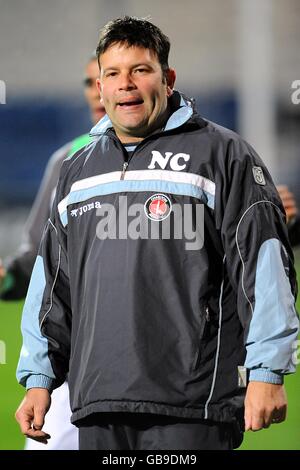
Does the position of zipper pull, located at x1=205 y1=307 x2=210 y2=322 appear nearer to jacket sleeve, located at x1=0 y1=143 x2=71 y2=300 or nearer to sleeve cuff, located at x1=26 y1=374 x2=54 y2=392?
sleeve cuff, located at x1=26 y1=374 x2=54 y2=392

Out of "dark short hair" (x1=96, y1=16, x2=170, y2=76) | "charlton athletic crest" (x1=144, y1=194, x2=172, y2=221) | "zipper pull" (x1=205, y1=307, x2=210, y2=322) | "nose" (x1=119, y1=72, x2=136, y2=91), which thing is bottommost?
"zipper pull" (x1=205, y1=307, x2=210, y2=322)

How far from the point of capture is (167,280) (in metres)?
2.78

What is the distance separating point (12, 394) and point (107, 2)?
206 cm

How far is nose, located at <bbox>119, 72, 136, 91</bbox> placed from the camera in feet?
9.48

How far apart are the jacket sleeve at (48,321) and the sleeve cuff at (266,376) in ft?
1.84

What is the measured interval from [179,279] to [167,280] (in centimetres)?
3

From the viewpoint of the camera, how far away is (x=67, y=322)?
119 inches

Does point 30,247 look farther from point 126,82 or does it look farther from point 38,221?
point 126,82

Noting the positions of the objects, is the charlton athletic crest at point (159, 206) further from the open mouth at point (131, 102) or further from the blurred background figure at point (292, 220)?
the blurred background figure at point (292, 220)

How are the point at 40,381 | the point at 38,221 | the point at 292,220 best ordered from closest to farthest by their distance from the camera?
the point at 40,381 → the point at 292,220 → the point at 38,221

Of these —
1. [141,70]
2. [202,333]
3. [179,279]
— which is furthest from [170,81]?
[202,333]

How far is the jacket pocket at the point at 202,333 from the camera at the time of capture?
9.08 feet

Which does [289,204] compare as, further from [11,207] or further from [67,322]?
[11,207]

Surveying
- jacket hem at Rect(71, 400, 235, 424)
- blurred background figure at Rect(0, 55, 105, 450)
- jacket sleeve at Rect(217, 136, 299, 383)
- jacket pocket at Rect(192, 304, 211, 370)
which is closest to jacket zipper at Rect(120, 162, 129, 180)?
jacket sleeve at Rect(217, 136, 299, 383)
